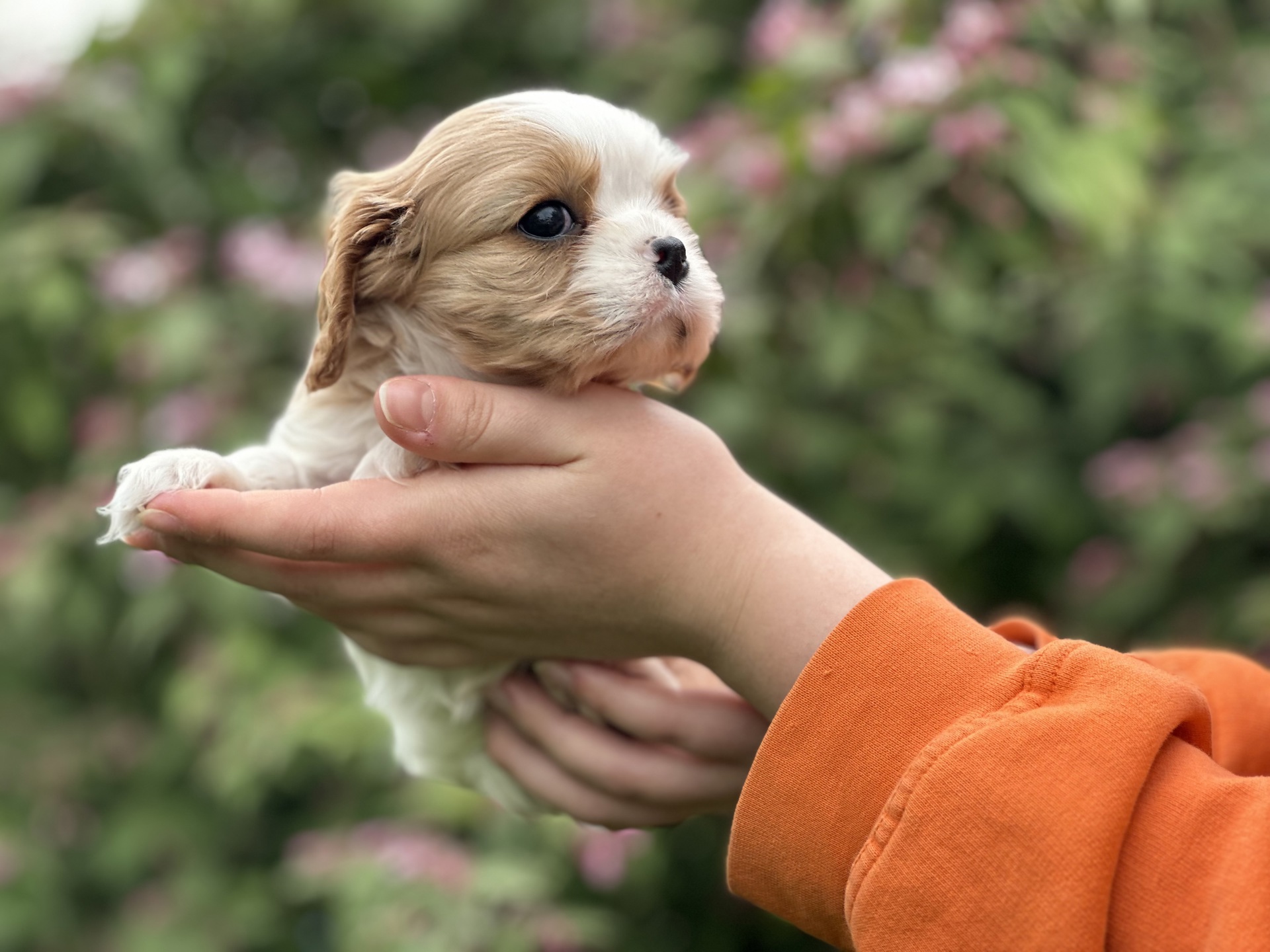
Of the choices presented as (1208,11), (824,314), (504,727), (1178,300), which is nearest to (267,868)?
(504,727)

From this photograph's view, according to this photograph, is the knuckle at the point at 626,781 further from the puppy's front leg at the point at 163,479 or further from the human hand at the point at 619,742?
the puppy's front leg at the point at 163,479

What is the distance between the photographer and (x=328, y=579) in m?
1.56

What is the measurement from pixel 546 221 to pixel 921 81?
125 centimetres

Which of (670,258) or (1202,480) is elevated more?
(670,258)

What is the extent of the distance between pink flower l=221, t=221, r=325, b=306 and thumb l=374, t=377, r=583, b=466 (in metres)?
1.73

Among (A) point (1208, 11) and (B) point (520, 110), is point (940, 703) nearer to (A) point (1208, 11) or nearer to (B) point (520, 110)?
(B) point (520, 110)

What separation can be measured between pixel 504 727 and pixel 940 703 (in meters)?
0.85

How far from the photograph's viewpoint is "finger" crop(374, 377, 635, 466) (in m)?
1.45

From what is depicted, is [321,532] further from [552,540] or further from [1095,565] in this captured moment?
[1095,565]

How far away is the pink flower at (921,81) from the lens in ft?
7.84

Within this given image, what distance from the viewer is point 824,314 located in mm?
2689

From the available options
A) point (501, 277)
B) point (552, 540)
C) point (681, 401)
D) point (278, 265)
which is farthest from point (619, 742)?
point (278, 265)

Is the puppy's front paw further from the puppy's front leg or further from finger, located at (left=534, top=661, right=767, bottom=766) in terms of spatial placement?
finger, located at (left=534, top=661, right=767, bottom=766)

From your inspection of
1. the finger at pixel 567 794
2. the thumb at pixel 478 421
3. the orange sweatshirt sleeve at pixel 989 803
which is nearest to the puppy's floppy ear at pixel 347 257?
the thumb at pixel 478 421
